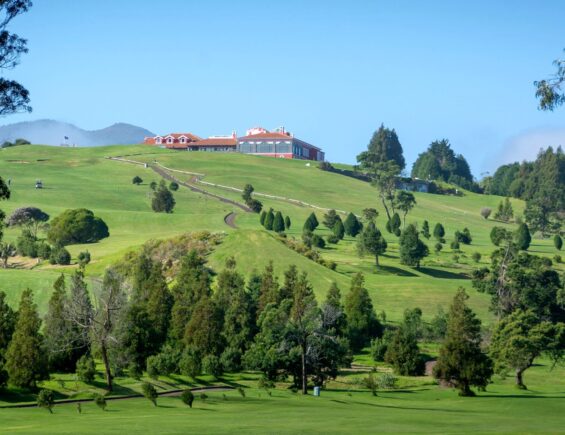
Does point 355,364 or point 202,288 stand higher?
point 202,288

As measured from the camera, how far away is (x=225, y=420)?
170 ft

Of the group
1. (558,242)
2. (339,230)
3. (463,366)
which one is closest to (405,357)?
(463,366)

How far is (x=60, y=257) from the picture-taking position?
13912 centimetres

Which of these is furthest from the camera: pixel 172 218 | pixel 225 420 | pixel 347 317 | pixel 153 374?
pixel 172 218

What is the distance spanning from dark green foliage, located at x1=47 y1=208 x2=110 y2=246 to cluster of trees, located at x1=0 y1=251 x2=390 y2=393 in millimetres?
57989

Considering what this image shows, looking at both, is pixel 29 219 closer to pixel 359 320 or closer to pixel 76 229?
pixel 76 229

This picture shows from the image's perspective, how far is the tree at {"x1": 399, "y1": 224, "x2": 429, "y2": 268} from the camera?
143500mm

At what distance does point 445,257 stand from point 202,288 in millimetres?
70986

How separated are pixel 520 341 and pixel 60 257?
75033 mm

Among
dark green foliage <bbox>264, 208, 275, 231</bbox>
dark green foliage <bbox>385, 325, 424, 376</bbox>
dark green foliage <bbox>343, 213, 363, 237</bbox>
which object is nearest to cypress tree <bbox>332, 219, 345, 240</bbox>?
dark green foliage <bbox>343, 213, 363, 237</bbox>

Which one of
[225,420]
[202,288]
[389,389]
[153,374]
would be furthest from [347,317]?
[225,420]

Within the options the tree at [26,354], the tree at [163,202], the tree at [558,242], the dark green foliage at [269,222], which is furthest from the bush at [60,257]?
the tree at [558,242]

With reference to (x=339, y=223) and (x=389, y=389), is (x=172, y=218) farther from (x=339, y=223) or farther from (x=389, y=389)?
(x=389, y=389)

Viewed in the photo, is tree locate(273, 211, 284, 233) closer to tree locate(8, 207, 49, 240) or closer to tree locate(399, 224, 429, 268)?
tree locate(399, 224, 429, 268)
